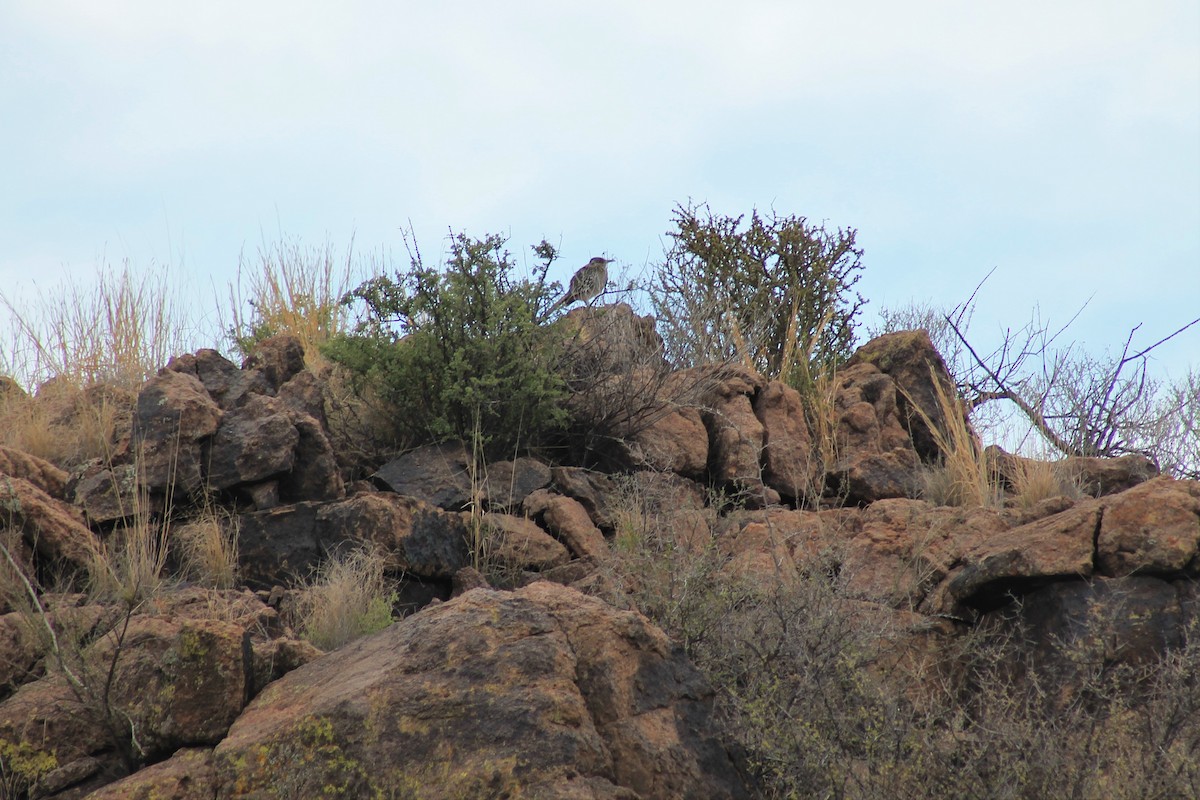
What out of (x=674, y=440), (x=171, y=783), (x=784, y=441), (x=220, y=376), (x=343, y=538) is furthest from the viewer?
(x=784, y=441)

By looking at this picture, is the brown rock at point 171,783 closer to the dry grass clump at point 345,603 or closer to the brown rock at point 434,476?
the dry grass clump at point 345,603

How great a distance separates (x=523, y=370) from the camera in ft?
25.5

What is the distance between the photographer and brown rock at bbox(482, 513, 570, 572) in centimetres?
672

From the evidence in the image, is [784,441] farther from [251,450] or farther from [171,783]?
[171,783]

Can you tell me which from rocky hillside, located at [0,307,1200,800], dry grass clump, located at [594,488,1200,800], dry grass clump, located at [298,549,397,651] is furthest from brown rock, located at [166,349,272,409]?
dry grass clump, located at [594,488,1200,800]

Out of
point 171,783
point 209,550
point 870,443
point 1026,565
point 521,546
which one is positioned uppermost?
point 870,443

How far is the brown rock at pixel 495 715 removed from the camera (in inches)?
158

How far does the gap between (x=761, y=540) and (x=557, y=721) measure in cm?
279

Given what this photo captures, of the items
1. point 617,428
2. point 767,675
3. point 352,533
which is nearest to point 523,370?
point 617,428

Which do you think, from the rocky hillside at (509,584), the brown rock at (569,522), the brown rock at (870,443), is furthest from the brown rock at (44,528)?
the brown rock at (870,443)

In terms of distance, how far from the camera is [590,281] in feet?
32.5

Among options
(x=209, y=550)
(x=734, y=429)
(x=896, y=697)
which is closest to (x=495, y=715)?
(x=896, y=697)

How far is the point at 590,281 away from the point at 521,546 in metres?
3.67

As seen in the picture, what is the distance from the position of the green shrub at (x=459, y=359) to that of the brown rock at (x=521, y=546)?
0.81 metres
